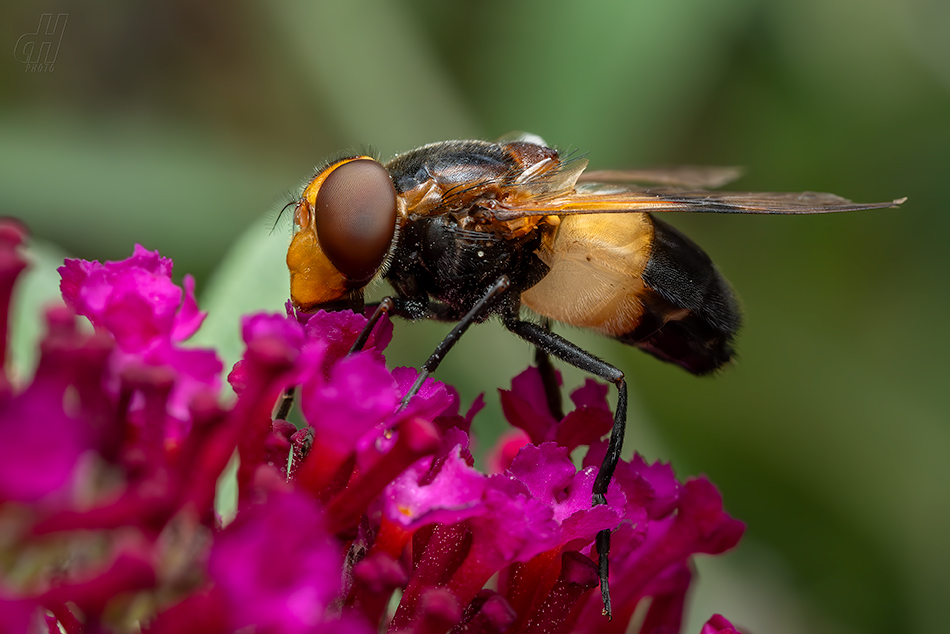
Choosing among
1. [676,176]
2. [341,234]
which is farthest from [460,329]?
[676,176]

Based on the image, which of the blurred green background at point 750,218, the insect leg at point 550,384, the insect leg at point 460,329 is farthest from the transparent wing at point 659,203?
the blurred green background at point 750,218

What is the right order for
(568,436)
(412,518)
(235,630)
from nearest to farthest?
1. (235,630)
2. (412,518)
3. (568,436)

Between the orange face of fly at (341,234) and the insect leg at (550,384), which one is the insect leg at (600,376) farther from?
the orange face of fly at (341,234)

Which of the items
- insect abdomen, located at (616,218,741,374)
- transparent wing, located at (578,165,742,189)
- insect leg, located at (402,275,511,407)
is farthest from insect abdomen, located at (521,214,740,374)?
transparent wing, located at (578,165,742,189)

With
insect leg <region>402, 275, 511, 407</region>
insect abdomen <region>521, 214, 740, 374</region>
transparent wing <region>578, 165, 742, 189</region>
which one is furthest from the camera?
transparent wing <region>578, 165, 742, 189</region>

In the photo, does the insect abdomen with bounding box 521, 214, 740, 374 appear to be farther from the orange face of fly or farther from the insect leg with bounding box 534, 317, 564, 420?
the orange face of fly

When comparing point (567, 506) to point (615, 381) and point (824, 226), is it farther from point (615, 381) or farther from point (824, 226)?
point (824, 226)

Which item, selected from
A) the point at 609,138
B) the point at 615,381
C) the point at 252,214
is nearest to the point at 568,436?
the point at 615,381
